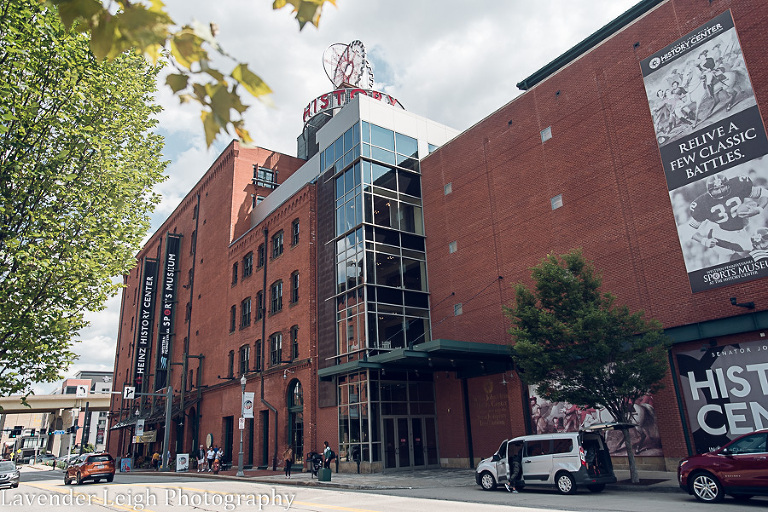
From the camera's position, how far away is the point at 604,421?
20.9 meters

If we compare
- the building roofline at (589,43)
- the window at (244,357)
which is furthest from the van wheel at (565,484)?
the window at (244,357)

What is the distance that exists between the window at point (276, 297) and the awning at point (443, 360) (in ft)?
29.0

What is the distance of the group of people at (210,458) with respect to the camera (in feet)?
112

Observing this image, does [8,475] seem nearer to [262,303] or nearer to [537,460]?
[262,303]

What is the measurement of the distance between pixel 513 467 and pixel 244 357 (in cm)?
2715

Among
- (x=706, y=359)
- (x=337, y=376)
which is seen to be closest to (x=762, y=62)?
(x=706, y=359)

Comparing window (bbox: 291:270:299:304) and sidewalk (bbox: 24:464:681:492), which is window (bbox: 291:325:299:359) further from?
sidewalk (bbox: 24:464:681:492)

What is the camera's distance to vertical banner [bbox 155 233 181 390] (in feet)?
174

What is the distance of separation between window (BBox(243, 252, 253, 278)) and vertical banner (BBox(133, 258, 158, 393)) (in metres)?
21.6

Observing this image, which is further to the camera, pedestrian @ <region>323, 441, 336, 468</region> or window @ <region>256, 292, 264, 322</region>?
window @ <region>256, 292, 264, 322</region>

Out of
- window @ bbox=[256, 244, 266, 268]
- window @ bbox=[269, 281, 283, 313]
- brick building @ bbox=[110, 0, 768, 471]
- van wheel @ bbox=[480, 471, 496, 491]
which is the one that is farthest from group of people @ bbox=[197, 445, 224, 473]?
van wheel @ bbox=[480, 471, 496, 491]

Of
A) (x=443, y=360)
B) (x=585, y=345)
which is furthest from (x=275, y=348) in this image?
(x=585, y=345)

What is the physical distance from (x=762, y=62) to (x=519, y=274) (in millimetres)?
12411

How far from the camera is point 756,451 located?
11938 millimetres
